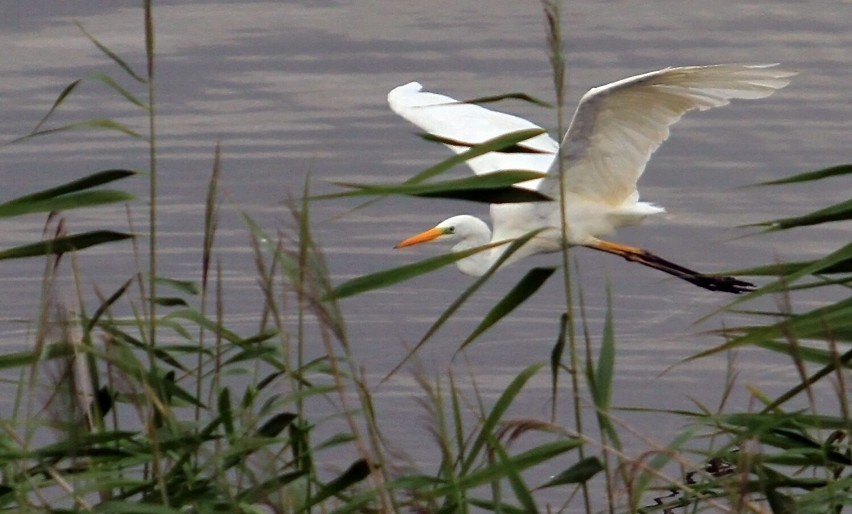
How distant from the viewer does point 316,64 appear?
32.9 ft

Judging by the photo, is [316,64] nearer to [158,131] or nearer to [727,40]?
[158,131]

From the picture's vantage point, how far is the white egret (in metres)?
4.76

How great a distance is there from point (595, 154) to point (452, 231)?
2.67ft

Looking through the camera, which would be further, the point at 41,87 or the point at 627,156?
the point at 41,87

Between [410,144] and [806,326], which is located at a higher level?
[806,326]

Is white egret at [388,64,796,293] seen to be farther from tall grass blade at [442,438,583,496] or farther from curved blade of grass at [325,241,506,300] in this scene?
tall grass blade at [442,438,583,496]

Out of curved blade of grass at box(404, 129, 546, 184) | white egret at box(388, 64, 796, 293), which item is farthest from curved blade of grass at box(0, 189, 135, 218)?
white egret at box(388, 64, 796, 293)

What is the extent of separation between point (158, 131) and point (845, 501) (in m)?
6.72

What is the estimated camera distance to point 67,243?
110 inches

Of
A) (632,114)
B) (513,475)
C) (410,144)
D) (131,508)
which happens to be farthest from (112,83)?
(410,144)

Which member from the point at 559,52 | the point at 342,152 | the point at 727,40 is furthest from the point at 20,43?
the point at 559,52

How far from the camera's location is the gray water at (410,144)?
6176 millimetres

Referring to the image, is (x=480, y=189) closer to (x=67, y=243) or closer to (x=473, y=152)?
(x=473, y=152)

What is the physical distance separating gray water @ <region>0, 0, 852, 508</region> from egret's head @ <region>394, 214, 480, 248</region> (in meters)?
0.31
